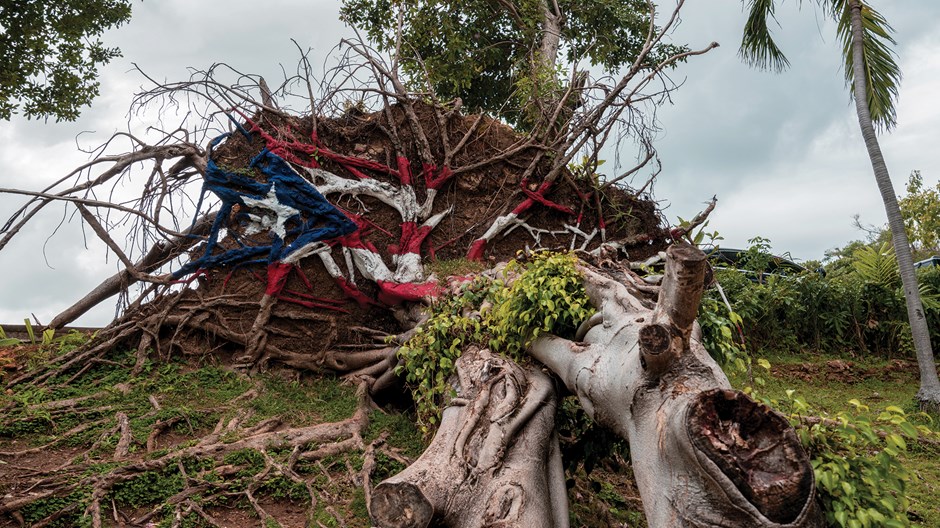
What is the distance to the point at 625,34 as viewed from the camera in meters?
15.3

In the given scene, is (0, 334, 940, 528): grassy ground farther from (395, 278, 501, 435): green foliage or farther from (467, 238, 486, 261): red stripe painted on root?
(467, 238, 486, 261): red stripe painted on root

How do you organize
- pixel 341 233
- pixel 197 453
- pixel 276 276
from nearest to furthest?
pixel 197 453, pixel 276 276, pixel 341 233

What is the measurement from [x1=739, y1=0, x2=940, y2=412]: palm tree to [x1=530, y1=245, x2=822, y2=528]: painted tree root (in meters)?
8.50

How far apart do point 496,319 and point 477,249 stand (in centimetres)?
343

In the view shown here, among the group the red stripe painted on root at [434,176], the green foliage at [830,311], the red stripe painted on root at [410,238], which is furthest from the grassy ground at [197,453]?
the green foliage at [830,311]

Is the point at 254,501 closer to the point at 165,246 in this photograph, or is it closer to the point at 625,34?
the point at 165,246

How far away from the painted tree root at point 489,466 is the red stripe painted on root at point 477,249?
3.74 metres

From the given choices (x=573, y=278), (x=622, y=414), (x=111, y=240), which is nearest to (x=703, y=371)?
(x=622, y=414)

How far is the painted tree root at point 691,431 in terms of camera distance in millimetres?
2701

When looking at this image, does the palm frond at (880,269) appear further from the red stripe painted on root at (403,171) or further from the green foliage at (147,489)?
the green foliage at (147,489)

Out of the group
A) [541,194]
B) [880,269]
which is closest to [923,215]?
[880,269]

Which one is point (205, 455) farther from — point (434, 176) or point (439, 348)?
point (434, 176)

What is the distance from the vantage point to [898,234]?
10516 millimetres

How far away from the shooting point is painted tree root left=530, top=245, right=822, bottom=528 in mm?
2701
